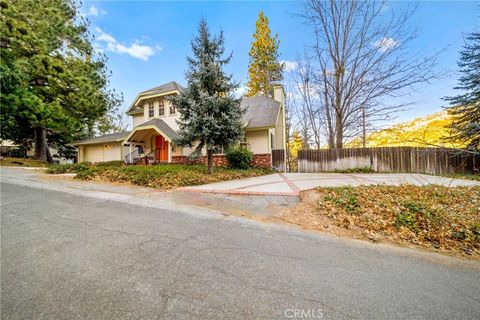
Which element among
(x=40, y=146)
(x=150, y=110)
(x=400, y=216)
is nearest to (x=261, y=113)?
(x=150, y=110)

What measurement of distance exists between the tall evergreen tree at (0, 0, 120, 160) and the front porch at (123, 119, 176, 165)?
465 centimetres

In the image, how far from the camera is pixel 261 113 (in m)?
14.8

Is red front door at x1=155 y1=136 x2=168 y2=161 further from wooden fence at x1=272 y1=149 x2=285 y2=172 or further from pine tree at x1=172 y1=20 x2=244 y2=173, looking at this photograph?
wooden fence at x1=272 y1=149 x2=285 y2=172

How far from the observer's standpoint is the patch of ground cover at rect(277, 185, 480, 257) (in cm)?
357

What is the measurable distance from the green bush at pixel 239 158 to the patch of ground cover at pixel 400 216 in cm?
683

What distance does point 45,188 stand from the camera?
6352 mm

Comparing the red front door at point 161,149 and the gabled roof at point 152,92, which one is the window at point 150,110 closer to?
the gabled roof at point 152,92

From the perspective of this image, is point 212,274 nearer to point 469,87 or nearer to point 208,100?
point 208,100

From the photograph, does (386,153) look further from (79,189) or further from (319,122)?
(79,189)

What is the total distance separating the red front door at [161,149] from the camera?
14.5 metres

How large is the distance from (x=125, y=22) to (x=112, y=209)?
37.0ft

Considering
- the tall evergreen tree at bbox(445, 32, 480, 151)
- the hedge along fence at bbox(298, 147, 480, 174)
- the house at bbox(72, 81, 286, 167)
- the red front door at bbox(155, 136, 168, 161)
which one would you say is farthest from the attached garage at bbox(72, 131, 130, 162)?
the tall evergreen tree at bbox(445, 32, 480, 151)

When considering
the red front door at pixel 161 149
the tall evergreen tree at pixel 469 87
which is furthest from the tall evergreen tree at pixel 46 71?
the tall evergreen tree at pixel 469 87

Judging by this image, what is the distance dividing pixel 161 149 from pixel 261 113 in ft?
26.8
